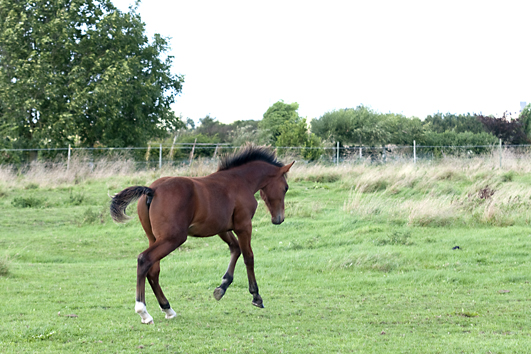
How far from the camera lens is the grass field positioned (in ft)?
18.2

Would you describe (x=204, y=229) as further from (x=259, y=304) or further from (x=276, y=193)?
(x=276, y=193)

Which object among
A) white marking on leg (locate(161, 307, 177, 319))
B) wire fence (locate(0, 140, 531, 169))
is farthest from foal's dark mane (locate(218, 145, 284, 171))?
wire fence (locate(0, 140, 531, 169))

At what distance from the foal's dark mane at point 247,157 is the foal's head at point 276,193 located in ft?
0.75

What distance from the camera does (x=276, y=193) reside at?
7.69 m

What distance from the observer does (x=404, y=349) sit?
17.0ft

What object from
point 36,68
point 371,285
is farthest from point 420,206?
point 36,68

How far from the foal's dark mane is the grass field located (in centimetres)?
196

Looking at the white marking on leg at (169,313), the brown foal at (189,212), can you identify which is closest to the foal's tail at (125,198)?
the brown foal at (189,212)

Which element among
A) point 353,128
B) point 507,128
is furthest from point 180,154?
point 507,128

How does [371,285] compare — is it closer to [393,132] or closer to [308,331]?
[308,331]

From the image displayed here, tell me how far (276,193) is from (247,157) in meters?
0.66

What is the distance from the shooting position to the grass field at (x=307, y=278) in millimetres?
5562

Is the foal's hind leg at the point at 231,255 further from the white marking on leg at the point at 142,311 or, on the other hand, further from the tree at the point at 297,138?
the tree at the point at 297,138

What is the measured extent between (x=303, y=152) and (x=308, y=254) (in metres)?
15.9
